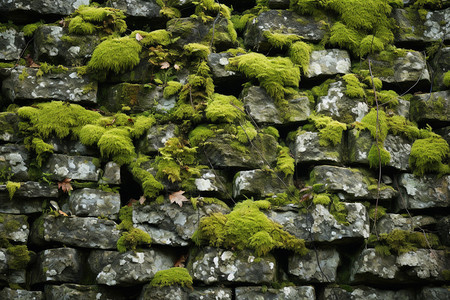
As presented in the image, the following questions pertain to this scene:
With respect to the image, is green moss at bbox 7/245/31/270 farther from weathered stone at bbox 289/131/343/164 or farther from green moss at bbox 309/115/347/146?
green moss at bbox 309/115/347/146

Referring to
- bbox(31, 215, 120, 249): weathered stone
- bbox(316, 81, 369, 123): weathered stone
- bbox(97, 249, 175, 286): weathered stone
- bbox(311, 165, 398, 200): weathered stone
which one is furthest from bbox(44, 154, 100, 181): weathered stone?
bbox(316, 81, 369, 123): weathered stone

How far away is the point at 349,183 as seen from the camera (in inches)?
200

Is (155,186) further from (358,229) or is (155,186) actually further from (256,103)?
(358,229)

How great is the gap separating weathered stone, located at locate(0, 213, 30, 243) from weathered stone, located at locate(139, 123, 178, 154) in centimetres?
160

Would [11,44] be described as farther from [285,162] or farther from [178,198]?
[285,162]

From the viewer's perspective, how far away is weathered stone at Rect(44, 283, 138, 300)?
450 cm

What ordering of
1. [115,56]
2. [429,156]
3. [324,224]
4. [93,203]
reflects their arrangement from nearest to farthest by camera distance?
→ [324,224] < [93,203] < [429,156] < [115,56]

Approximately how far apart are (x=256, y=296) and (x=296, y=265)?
59 cm

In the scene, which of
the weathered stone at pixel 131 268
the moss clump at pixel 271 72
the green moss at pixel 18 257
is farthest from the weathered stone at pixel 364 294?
the green moss at pixel 18 257

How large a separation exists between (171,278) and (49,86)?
2.99m

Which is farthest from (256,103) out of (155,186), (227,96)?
(155,186)

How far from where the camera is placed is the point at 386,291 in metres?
4.79

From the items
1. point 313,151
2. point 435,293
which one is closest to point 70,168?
point 313,151

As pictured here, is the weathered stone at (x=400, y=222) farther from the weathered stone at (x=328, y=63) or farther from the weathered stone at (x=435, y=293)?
the weathered stone at (x=328, y=63)
